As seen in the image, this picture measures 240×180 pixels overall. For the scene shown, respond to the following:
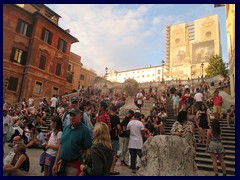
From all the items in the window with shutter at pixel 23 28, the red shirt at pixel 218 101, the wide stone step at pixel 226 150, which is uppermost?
the window with shutter at pixel 23 28

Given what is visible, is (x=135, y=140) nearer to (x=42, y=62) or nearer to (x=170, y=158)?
(x=170, y=158)

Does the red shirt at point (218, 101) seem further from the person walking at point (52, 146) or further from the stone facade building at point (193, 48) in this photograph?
the stone facade building at point (193, 48)

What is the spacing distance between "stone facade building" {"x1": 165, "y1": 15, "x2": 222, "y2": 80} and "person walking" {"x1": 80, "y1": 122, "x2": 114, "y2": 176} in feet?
207

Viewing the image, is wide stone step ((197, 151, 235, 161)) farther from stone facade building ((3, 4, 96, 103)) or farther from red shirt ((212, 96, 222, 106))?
stone facade building ((3, 4, 96, 103))

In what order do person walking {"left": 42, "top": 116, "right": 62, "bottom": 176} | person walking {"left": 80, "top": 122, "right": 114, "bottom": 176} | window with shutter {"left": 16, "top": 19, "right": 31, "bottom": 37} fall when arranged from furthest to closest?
window with shutter {"left": 16, "top": 19, "right": 31, "bottom": 37}, person walking {"left": 42, "top": 116, "right": 62, "bottom": 176}, person walking {"left": 80, "top": 122, "right": 114, "bottom": 176}

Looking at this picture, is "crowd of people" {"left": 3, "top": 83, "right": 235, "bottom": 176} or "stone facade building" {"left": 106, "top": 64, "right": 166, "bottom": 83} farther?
"stone facade building" {"left": 106, "top": 64, "right": 166, "bottom": 83}

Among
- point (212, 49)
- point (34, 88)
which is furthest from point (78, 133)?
point (212, 49)

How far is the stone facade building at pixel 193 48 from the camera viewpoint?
213ft

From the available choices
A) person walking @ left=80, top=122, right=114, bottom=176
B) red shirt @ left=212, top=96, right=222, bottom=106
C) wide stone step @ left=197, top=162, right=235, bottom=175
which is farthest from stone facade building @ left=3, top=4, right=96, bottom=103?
person walking @ left=80, top=122, right=114, bottom=176

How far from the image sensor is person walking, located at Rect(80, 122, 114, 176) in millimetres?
2938

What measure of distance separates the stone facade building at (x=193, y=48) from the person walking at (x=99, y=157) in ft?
207

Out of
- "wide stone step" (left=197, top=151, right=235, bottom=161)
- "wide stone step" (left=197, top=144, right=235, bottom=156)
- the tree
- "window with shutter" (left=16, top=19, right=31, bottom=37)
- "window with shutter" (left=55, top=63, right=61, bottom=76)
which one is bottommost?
"wide stone step" (left=197, top=151, right=235, bottom=161)

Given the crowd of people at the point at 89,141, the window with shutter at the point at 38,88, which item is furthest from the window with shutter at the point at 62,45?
the crowd of people at the point at 89,141

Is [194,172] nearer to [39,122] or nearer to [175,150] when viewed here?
[175,150]
